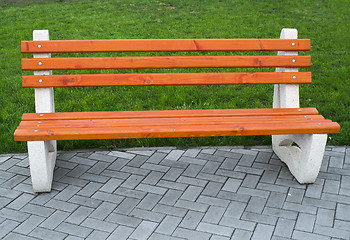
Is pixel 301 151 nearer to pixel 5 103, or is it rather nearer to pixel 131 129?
pixel 131 129

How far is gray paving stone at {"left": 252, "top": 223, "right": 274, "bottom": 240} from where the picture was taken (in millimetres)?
3258

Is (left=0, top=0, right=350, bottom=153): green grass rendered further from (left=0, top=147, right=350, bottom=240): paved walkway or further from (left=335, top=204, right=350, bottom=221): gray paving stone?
(left=335, top=204, right=350, bottom=221): gray paving stone

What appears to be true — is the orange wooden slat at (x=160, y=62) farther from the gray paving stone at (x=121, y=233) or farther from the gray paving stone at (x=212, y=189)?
the gray paving stone at (x=121, y=233)

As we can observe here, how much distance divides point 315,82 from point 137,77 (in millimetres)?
2838

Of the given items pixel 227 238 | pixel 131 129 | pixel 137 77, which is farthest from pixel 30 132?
pixel 227 238

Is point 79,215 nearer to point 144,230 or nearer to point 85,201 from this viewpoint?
point 85,201

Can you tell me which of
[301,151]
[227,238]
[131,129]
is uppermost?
[131,129]

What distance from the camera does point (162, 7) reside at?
35.0 feet

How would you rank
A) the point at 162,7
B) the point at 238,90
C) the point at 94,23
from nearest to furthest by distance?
the point at 238,90 → the point at 94,23 → the point at 162,7

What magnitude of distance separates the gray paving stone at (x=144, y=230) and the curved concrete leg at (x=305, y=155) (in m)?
1.30

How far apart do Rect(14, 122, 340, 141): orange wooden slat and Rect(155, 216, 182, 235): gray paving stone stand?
604 mm

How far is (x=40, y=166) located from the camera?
3691 millimetres

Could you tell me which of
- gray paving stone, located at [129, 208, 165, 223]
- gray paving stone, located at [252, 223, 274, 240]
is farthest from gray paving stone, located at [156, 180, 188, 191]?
gray paving stone, located at [252, 223, 274, 240]

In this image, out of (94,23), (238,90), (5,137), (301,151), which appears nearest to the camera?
(301,151)
